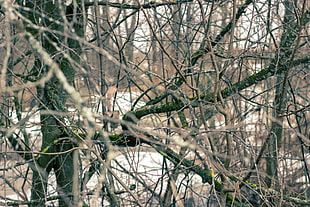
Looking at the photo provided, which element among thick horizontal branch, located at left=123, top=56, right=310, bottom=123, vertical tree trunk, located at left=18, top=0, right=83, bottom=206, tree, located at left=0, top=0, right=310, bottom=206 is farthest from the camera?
vertical tree trunk, located at left=18, top=0, right=83, bottom=206

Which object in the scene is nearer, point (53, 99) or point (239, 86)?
point (239, 86)

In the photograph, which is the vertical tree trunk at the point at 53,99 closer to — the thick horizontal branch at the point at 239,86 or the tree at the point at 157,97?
the tree at the point at 157,97

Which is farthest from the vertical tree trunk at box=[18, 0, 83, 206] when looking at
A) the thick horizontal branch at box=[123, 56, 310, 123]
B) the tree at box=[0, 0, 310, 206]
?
the thick horizontal branch at box=[123, 56, 310, 123]

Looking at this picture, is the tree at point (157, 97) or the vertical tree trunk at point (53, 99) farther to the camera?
the vertical tree trunk at point (53, 99)

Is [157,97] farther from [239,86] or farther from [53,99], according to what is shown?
[53,99]

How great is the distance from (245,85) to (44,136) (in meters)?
2.74

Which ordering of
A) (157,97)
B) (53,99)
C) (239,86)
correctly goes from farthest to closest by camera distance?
(53,99) → (157,97) → (239,86)

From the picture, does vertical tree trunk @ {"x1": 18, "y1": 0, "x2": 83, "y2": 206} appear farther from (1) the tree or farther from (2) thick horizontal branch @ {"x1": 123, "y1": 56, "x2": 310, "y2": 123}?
(2) thick horizontal branch @ {"x1": 123, "y1": 56, "x2": 310, "y2": 123}

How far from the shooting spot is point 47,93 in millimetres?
4059

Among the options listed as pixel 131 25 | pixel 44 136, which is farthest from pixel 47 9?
pixel 44 136

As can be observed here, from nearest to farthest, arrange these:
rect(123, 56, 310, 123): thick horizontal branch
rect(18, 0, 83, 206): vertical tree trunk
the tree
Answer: the tree → rect(123, 56, 310, 123): thick horizontal branch → rect(18, 0, 83, 206): vertical tree trunk

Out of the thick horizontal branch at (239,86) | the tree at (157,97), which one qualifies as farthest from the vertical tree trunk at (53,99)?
the thick horizontal branch at (239,86)

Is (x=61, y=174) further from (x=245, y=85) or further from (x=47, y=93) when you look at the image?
(x=245, y=85)

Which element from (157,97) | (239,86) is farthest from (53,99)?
(239,86)
